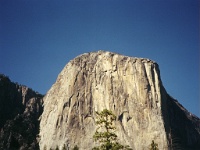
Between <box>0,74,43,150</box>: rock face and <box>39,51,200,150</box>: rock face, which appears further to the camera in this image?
<box>0,74,43,150</box>: rock face

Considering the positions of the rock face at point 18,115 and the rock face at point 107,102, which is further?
the rock face at point 18,115

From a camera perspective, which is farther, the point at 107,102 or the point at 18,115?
the point at 18,115

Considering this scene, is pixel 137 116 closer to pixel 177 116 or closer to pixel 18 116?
pixel 177 116

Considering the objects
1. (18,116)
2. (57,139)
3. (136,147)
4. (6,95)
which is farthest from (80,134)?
(6,95)

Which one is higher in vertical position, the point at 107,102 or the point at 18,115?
the point at 18,115
